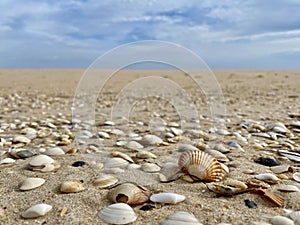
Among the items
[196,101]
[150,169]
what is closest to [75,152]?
[150,169]

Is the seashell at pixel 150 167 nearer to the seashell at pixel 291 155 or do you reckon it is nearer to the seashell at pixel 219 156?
the seashell at pixel 219 156

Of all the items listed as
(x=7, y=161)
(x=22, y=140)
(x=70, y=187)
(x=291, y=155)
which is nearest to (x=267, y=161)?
(x=291, y=155)

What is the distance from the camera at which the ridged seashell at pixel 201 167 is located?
2.19 meters

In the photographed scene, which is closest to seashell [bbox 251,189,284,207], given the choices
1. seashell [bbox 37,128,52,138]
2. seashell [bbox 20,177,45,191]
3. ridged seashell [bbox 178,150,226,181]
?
ridged seashell [bbox 178,150,226,181]

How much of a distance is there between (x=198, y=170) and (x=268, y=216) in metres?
0.58

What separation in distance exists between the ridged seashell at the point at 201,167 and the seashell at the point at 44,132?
2073 millimetres

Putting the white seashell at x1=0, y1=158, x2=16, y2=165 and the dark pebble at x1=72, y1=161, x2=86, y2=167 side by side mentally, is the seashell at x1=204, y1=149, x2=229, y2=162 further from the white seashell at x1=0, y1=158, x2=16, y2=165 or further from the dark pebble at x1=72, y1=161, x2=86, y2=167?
the white seashell at x1=0, y1=158, x2=16, y2=165

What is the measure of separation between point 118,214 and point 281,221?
32.8 inches

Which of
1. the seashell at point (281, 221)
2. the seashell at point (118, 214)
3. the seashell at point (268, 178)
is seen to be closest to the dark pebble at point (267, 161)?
the seashell at point (268, 178)

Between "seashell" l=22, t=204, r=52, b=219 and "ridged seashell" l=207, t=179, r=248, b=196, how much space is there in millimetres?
977

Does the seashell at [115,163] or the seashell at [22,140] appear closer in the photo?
the seashell at [115,163]

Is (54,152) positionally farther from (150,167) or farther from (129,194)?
(129,194)

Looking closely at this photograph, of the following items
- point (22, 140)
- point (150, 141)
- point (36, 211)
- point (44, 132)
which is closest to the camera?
point (36, 211)

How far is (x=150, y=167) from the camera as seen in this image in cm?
243
